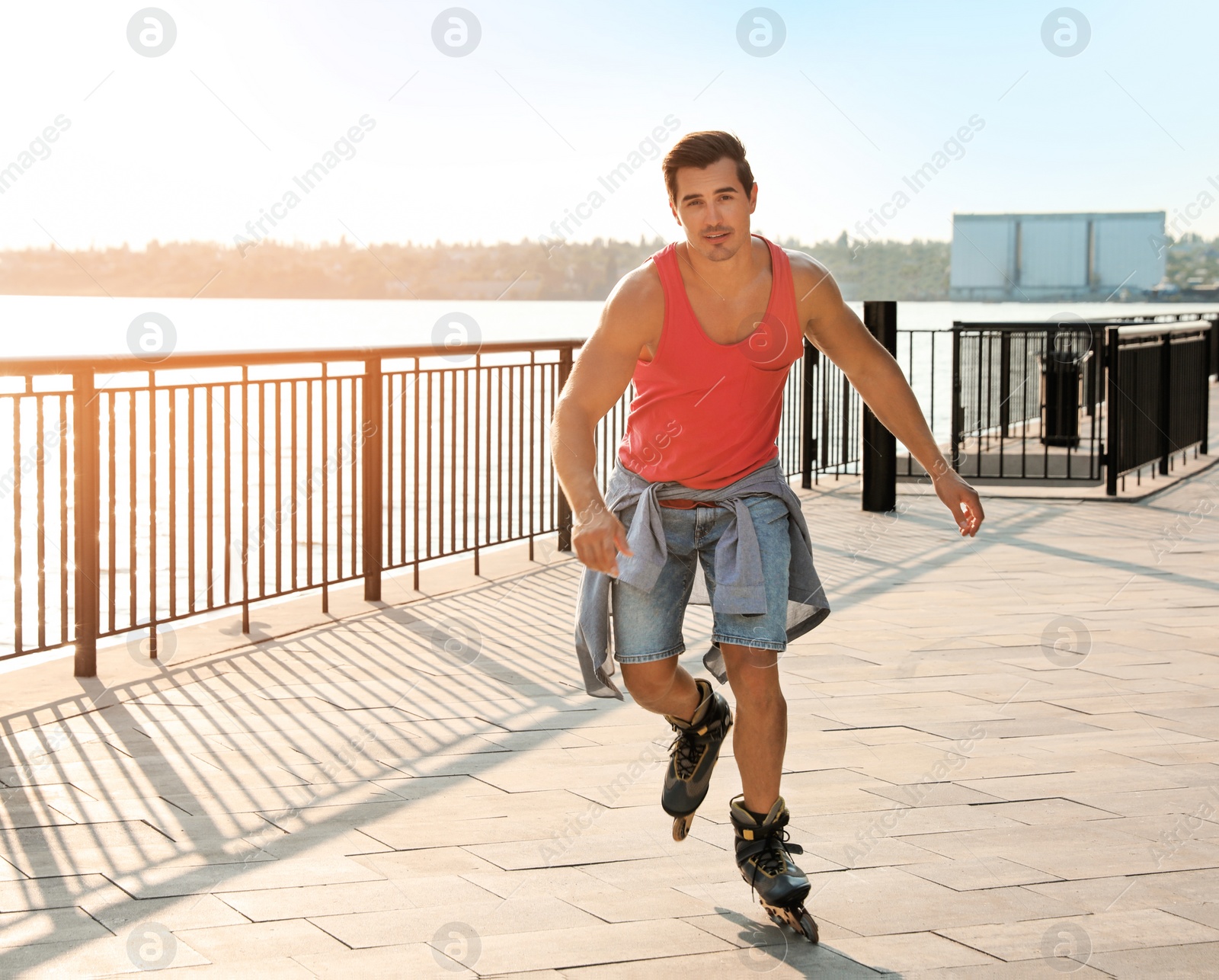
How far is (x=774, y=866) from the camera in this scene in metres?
2.99

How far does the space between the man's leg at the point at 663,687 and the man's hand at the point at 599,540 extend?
0.46 m

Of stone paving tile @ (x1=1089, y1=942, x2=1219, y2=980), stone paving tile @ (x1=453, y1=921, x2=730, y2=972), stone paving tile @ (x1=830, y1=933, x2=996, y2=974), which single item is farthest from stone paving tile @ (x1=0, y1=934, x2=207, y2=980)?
stone paving tile @ (x1=1089, y1=942, x2=1219, y2=980)

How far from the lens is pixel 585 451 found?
2.99m

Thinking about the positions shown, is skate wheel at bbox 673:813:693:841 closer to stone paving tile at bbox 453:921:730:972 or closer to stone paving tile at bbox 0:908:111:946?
stone paving tile at bbox 453:921:730:972

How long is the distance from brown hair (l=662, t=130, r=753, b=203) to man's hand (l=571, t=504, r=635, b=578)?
0.80 meters

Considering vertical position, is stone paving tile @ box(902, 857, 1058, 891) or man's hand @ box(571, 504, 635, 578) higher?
man's hand @ box(571, 504, 635, 578)

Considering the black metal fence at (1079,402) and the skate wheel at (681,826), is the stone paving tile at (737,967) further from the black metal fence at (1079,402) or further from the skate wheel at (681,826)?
the black metal fence at (1079,402)

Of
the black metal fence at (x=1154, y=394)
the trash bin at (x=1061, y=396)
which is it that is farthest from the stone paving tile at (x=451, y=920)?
the trash bin at (x=1061, y=396)

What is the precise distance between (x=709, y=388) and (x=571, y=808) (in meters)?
1.37

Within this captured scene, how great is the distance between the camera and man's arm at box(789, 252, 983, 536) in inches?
125

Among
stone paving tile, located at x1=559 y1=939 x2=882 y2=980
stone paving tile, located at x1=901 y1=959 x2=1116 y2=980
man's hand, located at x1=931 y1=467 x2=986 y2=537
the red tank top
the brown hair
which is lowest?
stone paving tile, located at x1=559 y1=939 x2=882 y2=980

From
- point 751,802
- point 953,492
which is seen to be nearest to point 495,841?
point 751,802

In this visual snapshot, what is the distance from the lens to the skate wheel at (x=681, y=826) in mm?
3408

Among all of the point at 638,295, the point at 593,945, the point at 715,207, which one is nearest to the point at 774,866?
the point at 593,945
